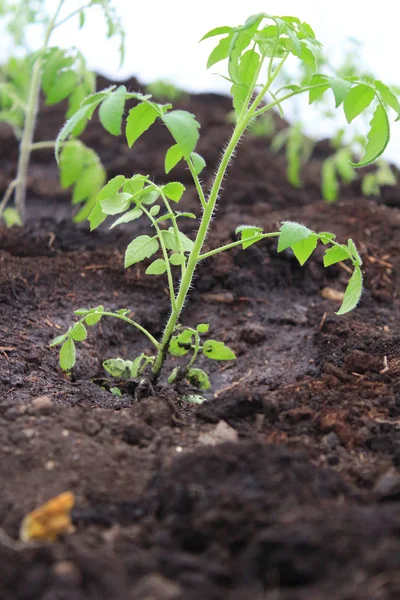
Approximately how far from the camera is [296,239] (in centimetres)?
179

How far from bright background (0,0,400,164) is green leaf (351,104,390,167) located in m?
4.95

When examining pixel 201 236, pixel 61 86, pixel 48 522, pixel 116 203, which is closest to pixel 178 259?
pixel 201 236

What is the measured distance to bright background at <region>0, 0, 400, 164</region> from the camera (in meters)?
7.12

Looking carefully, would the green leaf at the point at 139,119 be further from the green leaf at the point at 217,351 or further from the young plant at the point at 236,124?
the green leaf at the point at 217,351

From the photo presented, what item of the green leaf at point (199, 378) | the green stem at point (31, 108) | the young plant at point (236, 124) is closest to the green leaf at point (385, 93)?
the young plant at point (236, 124)

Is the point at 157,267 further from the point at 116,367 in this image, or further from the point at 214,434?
the point at 214,434

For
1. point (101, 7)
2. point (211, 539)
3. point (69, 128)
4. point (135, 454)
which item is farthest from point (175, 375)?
point (101, 7)

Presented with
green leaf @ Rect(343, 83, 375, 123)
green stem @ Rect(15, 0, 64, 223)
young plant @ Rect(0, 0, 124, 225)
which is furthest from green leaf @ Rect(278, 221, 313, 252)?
green stem @ Rect(15, 0, 64, 223)

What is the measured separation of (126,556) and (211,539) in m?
0.15

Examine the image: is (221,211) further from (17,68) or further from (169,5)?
(169,5)

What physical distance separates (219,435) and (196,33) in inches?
285

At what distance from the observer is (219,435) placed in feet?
5.72

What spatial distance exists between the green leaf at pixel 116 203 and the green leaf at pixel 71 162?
1945 mm

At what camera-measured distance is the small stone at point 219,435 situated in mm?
1712
